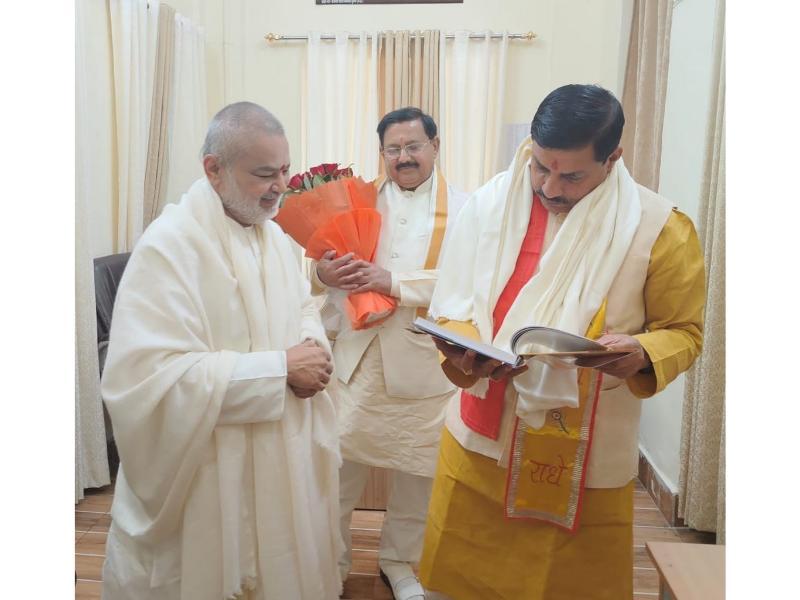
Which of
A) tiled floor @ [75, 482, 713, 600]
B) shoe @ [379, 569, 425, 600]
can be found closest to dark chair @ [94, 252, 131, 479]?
tiled floor @ [75, 482, 713, 600]

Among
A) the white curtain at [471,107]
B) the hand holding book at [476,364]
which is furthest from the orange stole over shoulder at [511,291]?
the white curtain at [471,107]

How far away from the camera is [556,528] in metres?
1.80

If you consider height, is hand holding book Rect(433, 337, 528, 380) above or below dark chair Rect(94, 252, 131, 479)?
above

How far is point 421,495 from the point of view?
291cm

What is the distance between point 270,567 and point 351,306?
3.62ft

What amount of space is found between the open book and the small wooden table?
1.92 ft

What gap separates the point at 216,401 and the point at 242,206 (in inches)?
20.1

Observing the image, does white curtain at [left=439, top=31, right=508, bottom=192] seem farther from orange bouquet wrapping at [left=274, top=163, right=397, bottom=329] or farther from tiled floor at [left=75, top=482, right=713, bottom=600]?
orange bouquet wrapping at [left=274, top=163, right=397, bottom=329]

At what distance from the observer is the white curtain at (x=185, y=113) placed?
17.0 feet

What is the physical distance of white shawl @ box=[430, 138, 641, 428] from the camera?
66.1 inches

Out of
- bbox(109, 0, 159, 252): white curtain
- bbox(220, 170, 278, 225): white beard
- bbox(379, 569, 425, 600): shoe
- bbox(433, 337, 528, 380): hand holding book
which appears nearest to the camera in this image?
bbox(433, 337, 528, 380): hand holding book

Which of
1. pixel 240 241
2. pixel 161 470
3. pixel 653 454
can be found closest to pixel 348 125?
pixel 653 454

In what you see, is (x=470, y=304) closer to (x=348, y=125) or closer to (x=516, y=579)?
(x=516, y=579)

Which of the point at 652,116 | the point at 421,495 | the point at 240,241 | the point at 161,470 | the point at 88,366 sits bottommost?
the point at 421,495
